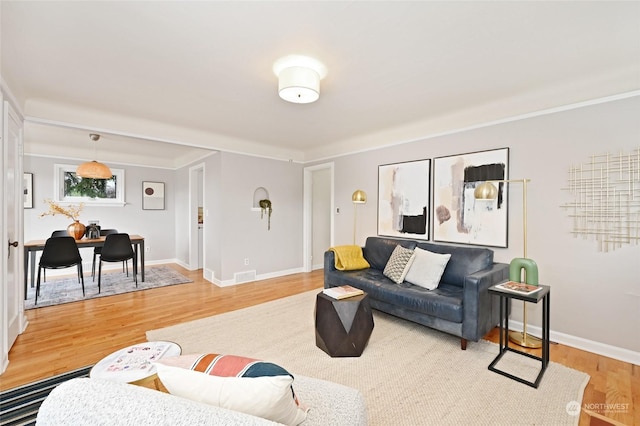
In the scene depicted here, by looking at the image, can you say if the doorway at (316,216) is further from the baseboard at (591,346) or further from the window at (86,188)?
the window at (86,188)

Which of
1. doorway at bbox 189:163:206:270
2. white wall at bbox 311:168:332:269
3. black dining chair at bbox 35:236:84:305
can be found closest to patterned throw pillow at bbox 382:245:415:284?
white wall at bbox 311:168:332:269

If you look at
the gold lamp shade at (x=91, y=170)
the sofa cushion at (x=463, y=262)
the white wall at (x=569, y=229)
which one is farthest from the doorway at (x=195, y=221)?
the white wall at (x=569, y=229)

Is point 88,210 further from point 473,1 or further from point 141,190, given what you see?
point 473,1

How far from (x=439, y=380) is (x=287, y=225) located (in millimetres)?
3809

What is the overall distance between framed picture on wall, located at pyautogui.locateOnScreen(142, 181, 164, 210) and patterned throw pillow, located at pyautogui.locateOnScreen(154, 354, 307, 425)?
6.22 metres

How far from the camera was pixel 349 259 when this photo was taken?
12.0 feet

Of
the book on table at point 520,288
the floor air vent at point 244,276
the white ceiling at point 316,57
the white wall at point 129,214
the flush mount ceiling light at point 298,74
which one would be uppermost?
the white ceiling at point 316,57

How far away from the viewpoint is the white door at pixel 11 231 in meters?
2.17

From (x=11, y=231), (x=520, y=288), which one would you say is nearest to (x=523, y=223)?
(x=520, y=288)

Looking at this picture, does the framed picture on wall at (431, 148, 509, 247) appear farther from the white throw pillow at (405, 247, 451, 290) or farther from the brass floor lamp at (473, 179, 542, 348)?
the white throw pillow at (405, 247, 451, 290)

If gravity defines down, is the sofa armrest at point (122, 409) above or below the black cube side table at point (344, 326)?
above

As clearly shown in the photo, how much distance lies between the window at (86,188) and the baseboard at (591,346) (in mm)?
7127

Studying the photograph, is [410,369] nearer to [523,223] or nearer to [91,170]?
[523,223]

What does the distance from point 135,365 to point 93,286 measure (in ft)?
13.6
